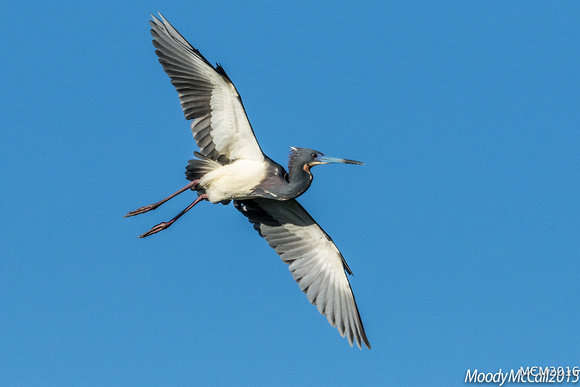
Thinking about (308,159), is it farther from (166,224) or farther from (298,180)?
(166,224)

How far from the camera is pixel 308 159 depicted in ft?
52.7

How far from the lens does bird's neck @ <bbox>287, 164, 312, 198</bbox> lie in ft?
52.0

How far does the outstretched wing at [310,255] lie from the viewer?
17188 millimetres

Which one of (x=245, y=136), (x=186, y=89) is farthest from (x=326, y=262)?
(x=186, y=89)

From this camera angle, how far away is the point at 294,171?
52.5 feet

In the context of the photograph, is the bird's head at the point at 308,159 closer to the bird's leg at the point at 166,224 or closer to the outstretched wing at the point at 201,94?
the outstretched wing at the point at 201,94

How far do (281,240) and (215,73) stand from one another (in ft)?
11.4

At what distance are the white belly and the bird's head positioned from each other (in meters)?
0.52

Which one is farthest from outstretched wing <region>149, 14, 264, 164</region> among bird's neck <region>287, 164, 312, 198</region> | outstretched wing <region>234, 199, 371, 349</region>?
outstretched wing <region>234, 199, 371, 349</region>

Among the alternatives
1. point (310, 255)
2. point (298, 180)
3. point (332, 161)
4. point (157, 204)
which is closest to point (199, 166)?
point (157, 204)

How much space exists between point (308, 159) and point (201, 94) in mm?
2032

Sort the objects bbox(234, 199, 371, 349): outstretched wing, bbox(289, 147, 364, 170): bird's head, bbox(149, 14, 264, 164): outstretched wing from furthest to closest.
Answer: bbox(234, 199, 371, 349): outstretched wing, bbox(289, 147, 364, 170): bird's head, bbox(149, 14, 264, 164): outstretched wing

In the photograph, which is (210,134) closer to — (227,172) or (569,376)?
(227,172)

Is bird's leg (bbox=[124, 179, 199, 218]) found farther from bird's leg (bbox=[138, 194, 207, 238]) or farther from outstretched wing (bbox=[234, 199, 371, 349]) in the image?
outstretched wing (bbox=[234, 199, 371, 349])
